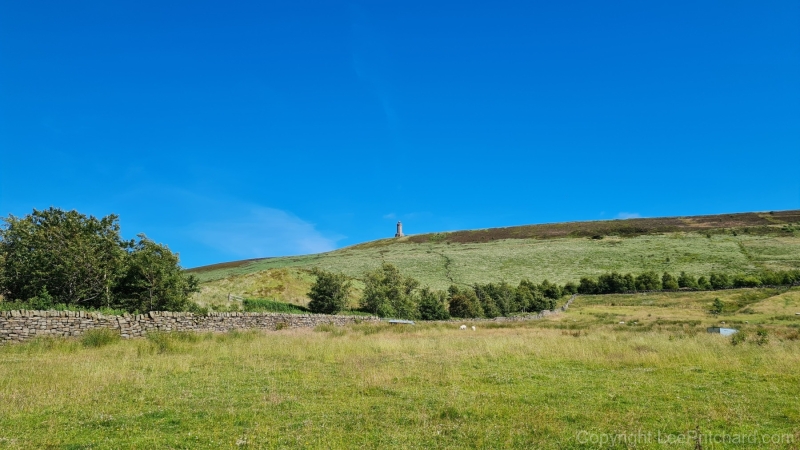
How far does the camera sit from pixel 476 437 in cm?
741

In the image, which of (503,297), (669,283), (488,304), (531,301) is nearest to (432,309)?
(488,304)

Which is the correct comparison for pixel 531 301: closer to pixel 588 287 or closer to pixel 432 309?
pixel 588 287

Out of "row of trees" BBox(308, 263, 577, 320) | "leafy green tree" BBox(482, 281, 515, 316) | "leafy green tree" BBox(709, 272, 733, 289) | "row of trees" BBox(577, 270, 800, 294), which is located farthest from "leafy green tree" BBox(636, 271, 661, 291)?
"leafy green tree" BBox(482, 281, 515, 316)

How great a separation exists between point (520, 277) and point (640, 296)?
16.5 m

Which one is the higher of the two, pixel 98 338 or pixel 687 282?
pixel 687 282

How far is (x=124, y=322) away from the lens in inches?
798

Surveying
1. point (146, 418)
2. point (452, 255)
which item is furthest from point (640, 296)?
point (146, 418)

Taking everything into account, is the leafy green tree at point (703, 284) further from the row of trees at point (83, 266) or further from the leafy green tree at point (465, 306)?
the row of trees at point (83, 266)

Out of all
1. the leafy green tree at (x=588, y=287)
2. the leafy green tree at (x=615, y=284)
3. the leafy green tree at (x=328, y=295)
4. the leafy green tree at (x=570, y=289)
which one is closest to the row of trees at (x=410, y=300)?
the leafy green tree at (x=328, y=295)

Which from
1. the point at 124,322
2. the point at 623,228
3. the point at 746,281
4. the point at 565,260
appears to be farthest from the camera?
the point at 623,228

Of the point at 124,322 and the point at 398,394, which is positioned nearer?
the point at 398,394

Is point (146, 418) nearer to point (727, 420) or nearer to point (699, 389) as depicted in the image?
point (727, 420)

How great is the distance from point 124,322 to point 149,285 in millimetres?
7452

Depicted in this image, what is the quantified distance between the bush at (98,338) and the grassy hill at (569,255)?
70.5 feet
